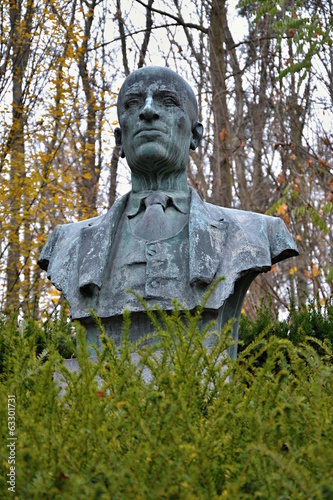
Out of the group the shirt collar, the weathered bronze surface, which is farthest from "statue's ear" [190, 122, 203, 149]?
the shirt collar

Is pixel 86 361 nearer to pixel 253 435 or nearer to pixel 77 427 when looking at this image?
pixel 77 427

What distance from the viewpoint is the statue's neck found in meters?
4.98

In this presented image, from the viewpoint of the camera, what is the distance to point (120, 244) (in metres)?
4.82

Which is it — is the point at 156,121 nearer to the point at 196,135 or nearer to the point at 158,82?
the point at 158,82

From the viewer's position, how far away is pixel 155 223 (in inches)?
188

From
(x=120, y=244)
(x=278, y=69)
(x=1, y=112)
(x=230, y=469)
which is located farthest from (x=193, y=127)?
(x=278, y=69)

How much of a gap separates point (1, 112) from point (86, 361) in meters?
8.30

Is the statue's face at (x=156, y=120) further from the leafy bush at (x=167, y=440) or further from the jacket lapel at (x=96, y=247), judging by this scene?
the leafy bush at (x=167, y=440)

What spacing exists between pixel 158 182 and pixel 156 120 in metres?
0.39

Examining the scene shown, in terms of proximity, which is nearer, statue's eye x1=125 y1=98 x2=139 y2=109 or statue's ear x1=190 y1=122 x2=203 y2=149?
statue's eye x1=125 y1=98 x2=139 y2=109

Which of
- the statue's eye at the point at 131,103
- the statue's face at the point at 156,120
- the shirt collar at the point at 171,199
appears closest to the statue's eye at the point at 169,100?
the statue's face at the point at 156,120

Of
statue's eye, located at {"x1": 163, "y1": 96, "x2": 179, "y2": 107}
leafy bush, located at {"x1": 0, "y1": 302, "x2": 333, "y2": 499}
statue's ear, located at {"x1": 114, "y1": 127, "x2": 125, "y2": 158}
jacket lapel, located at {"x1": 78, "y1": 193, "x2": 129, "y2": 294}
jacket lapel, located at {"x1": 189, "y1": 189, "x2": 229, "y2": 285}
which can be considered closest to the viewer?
leafy bush, located at {"x1": 0, "y1": 302, "x2": 333, "y2": 499}

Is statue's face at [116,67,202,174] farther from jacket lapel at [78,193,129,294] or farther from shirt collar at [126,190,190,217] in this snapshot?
jacket lapel at [78,193,129,294]

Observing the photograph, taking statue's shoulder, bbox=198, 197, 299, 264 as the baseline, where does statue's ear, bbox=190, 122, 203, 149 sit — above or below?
above
